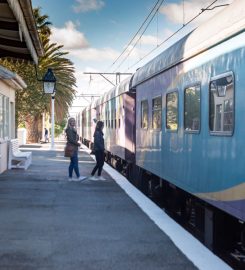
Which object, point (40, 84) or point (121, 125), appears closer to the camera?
point (121, 125)

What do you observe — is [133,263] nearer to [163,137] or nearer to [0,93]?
[163,137]

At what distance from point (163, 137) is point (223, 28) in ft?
12.5

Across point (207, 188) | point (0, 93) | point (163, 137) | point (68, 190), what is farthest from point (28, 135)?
point (207, 188)

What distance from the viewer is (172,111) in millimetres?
9430

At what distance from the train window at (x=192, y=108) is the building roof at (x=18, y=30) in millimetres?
2304

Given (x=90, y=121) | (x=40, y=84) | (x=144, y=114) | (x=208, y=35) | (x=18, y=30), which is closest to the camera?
(x=208, y=35)

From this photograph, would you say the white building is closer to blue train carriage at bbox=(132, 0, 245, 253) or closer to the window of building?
the window of building

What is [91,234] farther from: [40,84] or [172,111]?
[40,84]

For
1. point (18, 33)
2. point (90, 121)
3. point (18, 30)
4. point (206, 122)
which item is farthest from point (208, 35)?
point (90, 121)

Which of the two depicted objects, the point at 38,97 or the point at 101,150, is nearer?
the point at 101,150

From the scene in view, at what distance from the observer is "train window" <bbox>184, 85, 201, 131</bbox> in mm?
7612

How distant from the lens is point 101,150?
53.4 feet

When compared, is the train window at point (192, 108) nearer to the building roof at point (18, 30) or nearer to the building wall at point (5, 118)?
the building roof at point (18, 30)

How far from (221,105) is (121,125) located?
11.4 meters
